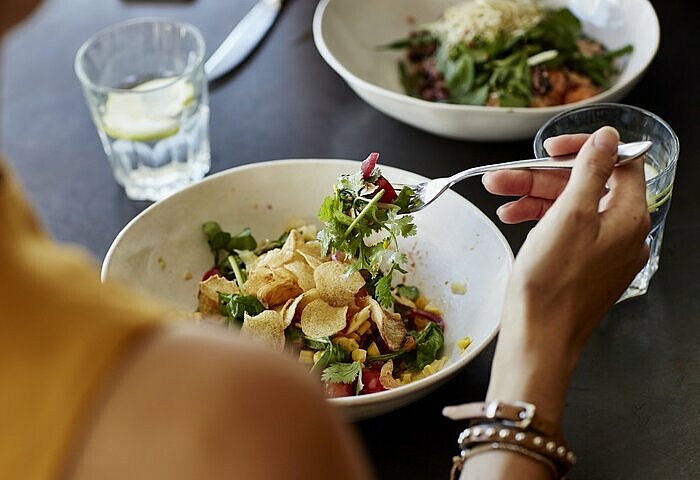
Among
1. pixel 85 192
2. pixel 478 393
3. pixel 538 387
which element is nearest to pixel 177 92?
pixel 85 192

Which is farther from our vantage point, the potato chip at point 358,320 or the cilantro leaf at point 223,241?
the cilantro leaf at point 223,241

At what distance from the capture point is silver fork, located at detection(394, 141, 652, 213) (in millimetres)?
1044

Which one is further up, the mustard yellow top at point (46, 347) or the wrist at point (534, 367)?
the mustard yellow top at point (46, 347)

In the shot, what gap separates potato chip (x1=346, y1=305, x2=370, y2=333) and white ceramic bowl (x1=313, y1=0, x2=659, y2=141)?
0.47 metres

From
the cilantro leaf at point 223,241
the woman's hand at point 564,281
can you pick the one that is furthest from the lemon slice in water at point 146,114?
the woman's hand at point 564,281

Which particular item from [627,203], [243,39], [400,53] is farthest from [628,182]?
Answer: [243,39]

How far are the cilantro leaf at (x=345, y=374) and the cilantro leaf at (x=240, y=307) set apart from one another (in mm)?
134

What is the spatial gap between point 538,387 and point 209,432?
1.58ft

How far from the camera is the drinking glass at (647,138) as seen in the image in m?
1.25

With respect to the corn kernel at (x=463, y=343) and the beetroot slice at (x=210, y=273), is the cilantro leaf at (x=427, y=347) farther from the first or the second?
the beetroot slice at (x=210, y=273)

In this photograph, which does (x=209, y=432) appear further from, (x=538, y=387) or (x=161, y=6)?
(x=161, y=6)

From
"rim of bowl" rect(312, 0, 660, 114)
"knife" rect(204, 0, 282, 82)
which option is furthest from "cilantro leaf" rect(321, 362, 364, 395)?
"knife" rect(204, 0, 282, 82)

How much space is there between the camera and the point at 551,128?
1343 millimetres

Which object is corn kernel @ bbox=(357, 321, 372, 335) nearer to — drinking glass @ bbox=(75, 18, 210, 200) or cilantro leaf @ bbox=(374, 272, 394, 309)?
cilantro leaf @ bbox=(374, 272, 394, 309)
